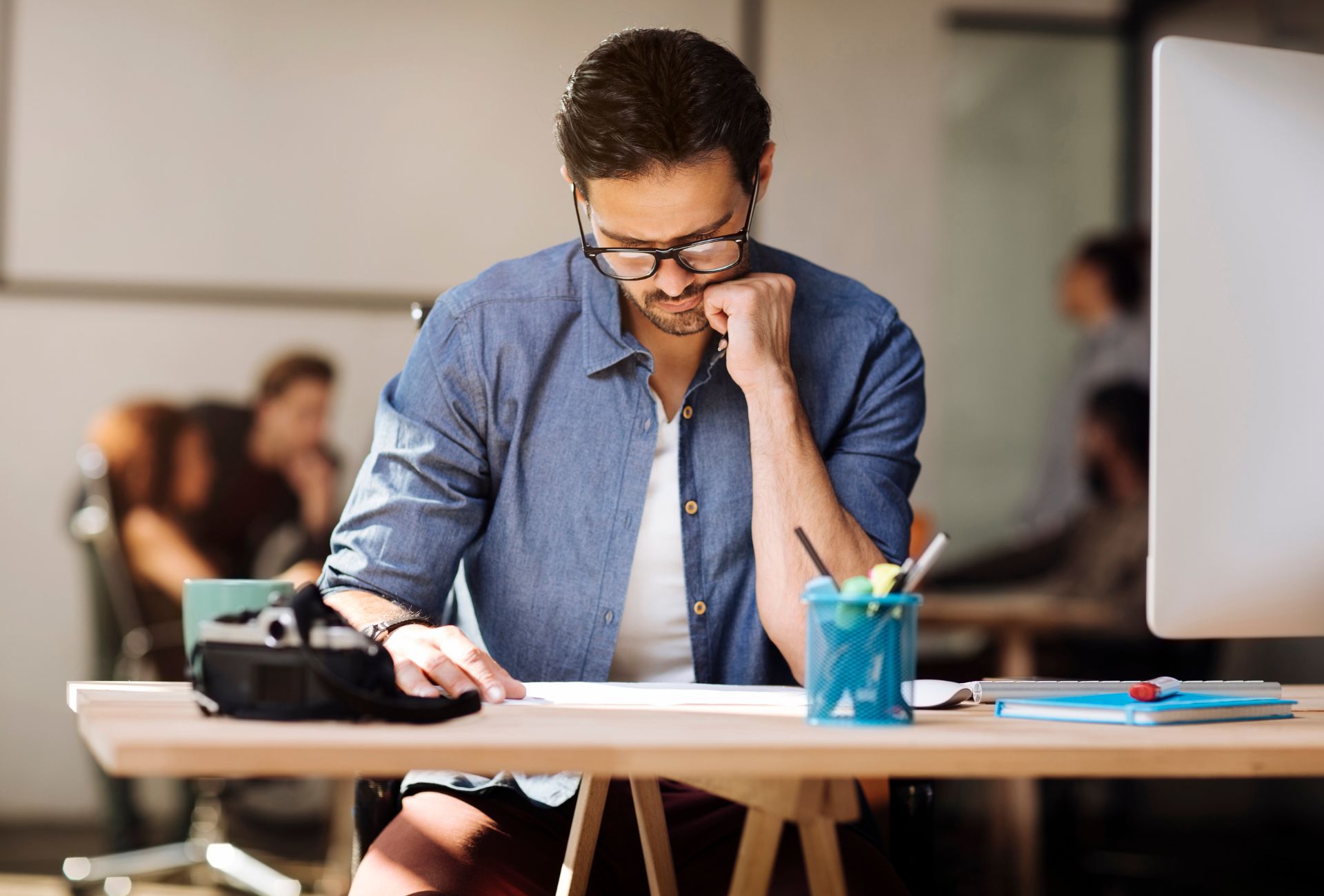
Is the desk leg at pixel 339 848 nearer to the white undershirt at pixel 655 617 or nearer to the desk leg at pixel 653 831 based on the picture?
the white undershirt at pixel 655 617

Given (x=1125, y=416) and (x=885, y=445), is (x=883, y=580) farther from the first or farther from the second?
(x=1125, y=416)

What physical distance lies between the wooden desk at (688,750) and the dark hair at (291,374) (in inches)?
132

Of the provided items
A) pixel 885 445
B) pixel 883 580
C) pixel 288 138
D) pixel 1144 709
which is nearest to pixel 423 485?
pixel 885 445

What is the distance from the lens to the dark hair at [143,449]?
3857 millimetres

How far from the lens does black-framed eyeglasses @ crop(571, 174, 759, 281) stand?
53.5 inches

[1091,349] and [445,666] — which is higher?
[445,666]

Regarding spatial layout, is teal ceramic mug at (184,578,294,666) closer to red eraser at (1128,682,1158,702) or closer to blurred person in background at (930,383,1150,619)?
red eraser at (1128,682,1158,702)

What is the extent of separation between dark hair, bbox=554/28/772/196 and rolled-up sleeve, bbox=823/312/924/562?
283 mm

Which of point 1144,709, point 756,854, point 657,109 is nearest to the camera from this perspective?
point 756,854

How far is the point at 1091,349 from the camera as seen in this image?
4.59 meters

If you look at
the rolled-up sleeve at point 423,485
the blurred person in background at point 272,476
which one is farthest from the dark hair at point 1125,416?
the rolled-up sleeve at point 423,485

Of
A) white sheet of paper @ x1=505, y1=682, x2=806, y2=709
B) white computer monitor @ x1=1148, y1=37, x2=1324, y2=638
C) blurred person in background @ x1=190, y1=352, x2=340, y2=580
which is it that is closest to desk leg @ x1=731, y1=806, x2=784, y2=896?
white sheet of paper @ x1=505, y1=682, x2=806, y2=709

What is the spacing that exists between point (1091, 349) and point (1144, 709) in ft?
12.4

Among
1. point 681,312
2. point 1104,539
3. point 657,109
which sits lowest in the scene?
point 1104,539
